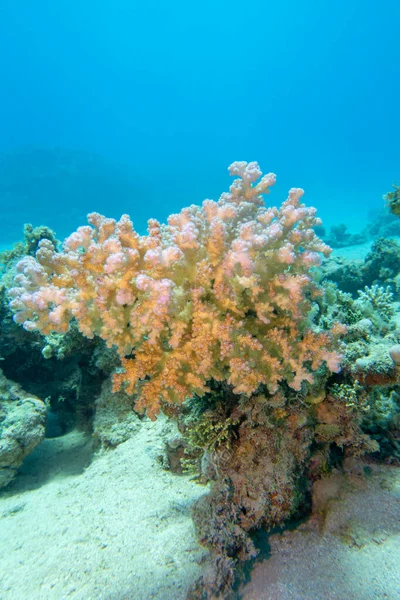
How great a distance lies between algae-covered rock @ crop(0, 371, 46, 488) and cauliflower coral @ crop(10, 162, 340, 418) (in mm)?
2553

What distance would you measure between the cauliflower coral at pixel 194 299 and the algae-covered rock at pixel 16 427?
2553 mm

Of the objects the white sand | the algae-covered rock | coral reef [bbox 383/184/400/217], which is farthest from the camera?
coral reef [bbox 383/184/400/217]

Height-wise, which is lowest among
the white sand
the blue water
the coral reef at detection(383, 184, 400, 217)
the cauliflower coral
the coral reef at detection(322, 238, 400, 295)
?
the white sand

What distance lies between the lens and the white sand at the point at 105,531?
2.44m

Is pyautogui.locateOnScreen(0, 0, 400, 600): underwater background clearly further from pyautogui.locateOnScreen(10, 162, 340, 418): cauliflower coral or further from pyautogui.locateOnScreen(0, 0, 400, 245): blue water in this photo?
pyautogui.locateOnScreen(0, 0, 400, 245): blue water

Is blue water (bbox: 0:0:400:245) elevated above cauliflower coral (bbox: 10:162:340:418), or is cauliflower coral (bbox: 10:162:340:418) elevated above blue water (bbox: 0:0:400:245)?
blue water (bbox: 0:0:400:245)

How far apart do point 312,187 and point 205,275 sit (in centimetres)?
11167

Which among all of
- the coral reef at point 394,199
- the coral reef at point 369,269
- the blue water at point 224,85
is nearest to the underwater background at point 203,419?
the coral reef at point 394,199

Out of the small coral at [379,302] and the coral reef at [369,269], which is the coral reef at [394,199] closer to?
the small coral at [379,302]

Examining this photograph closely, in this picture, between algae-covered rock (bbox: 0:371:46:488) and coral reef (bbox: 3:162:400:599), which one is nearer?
coral reef (bbox: 3:162:400:599)

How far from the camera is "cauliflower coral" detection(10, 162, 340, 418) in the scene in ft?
7.65

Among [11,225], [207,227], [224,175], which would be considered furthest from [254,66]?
[207,227]

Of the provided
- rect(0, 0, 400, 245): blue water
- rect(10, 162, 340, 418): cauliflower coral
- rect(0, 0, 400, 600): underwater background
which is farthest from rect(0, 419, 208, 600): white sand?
rect(0, 0, 400, 245): blue water

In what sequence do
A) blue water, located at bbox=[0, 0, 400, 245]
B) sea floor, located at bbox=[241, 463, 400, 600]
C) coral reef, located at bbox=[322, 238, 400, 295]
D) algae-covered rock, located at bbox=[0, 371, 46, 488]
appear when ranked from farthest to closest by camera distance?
blue water, located at bbox=[0, 0, 400, 245] < coral reef, located at bbox=[322, 238, 400, 295] < algae-covered rock, located at bbox=[0, 371, 46, 488] < sea floor, located at bbox=[241, 463, 400, 600]
